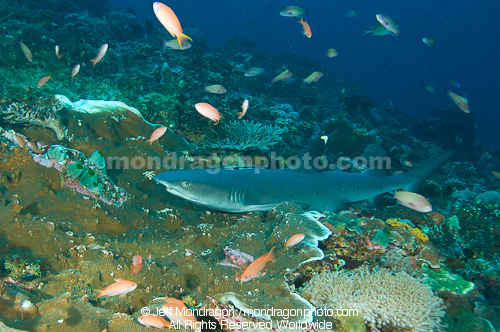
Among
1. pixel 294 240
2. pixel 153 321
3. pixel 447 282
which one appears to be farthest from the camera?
pixel 447 282

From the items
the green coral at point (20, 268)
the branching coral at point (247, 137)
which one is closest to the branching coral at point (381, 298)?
the green coral at point (20, 268)

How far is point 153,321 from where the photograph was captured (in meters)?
1.92

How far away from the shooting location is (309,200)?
454 cm

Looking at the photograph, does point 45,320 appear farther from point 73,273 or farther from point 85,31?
point 85,31

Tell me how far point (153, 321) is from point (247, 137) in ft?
14.9

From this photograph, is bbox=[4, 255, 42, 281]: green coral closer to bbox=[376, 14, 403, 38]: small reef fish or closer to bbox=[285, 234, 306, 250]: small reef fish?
bbox=[285, 234, 306, 250]: small reef fish

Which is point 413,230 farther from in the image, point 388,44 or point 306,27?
point 388,44

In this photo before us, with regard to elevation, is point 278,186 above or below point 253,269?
above

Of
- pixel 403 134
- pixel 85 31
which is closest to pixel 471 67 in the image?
pixel 403 134

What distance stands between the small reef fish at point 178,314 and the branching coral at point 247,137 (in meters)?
3.92

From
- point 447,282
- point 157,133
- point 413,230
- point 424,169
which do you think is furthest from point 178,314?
point 424,169

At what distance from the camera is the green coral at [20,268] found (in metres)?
2.16

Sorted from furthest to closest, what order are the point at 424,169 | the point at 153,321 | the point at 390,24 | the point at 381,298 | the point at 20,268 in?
the point at 390,24 → the point at 424,169 → the point at 381,298 → the point at 20,268 → the point at 153,321

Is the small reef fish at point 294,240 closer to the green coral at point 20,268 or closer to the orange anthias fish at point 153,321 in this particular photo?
the orange anthias fish at point 153,321
